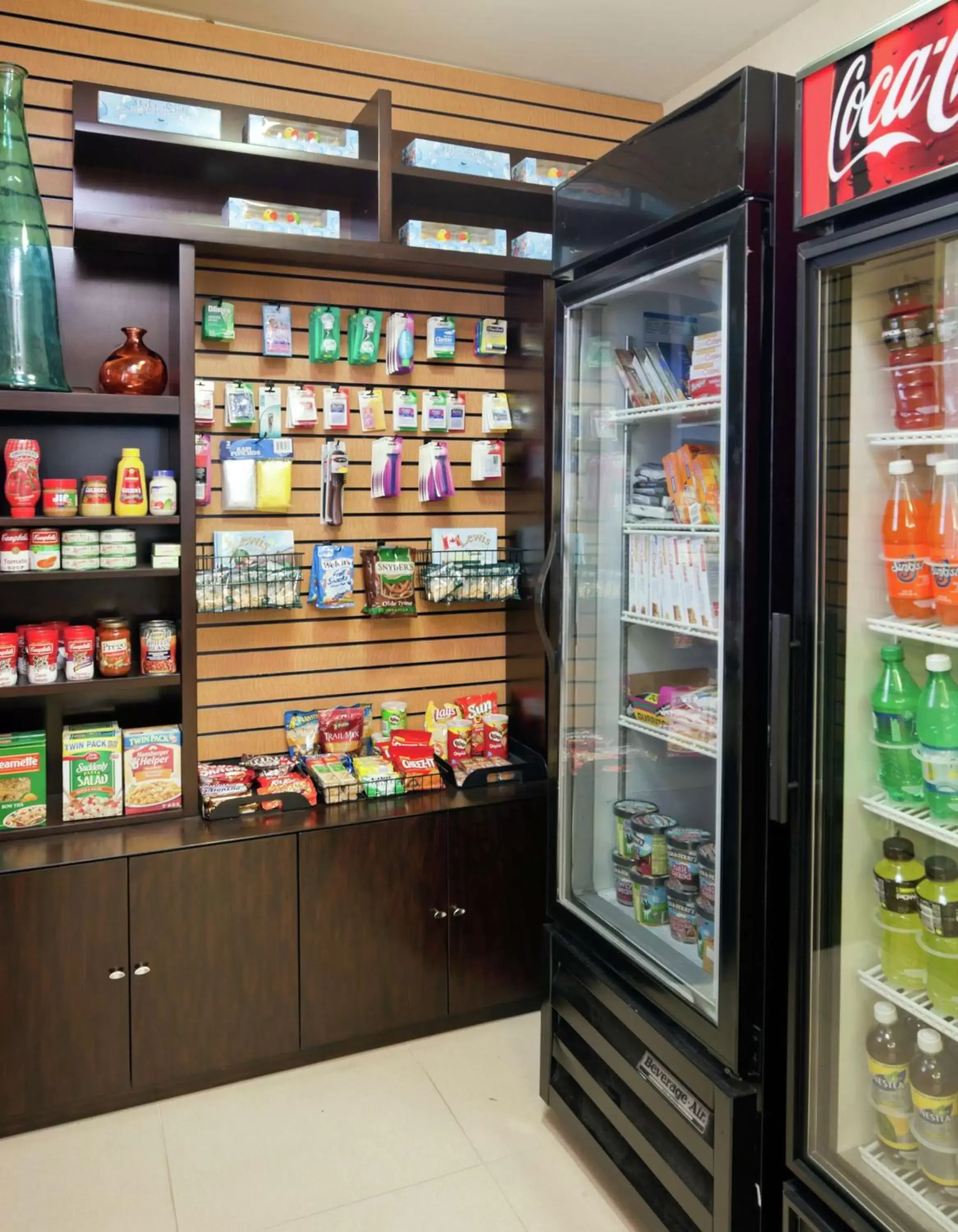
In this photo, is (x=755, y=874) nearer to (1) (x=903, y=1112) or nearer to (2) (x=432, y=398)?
(1) (x=903, y=1112)

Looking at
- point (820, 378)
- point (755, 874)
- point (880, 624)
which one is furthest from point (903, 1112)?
point (820, 378)

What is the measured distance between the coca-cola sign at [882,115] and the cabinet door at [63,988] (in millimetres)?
2489

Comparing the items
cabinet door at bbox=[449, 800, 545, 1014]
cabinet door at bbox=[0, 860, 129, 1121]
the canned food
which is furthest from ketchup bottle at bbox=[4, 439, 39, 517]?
cabinet door at bbox=[449, 800, 545, 1014]

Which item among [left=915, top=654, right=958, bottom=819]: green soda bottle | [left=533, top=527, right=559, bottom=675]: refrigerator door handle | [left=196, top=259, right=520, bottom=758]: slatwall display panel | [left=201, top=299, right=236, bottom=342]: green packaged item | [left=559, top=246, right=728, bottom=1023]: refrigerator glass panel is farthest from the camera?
[left=196, top=259, right=520, bottom=758]: slatwall display panel

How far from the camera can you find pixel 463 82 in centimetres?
364

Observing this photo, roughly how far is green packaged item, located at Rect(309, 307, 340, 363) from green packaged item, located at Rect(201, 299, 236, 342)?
0.29 m

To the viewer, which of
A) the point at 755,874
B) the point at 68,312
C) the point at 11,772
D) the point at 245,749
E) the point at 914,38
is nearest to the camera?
the point at 914,38

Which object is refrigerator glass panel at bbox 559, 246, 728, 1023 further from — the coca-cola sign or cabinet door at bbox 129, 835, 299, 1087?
cabinet door at bbox 129, 835, 299, 1087

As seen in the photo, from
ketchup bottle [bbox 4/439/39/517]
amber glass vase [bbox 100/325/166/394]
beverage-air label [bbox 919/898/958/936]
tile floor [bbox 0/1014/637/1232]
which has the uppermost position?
amber glass vase [bbox 100/325/166/394]

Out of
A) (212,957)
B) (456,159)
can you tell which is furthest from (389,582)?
(456,159)

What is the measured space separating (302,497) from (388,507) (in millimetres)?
334

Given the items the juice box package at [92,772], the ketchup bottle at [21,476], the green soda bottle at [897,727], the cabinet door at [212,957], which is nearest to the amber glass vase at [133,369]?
the ketchup bottle at [21,476]

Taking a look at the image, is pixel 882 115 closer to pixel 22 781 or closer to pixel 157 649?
pixel 157 649

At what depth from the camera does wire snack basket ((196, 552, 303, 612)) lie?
315 centimetres
